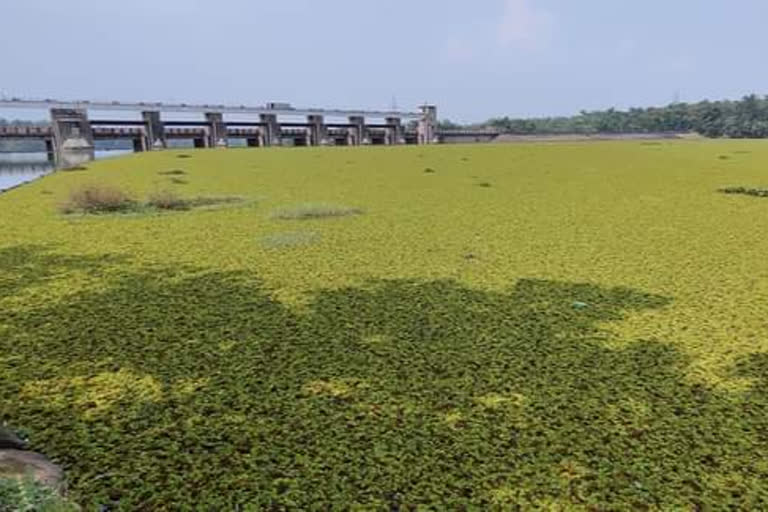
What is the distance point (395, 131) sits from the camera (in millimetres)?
37750

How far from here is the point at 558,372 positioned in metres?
1.71

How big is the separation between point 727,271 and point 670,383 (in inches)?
60.0

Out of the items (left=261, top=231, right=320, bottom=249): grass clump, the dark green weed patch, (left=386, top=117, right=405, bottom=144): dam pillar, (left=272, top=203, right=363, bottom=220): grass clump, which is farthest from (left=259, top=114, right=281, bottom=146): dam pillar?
the dark green weed patch

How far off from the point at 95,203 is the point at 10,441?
4.66 meters

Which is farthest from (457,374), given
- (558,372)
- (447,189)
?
(447,189)

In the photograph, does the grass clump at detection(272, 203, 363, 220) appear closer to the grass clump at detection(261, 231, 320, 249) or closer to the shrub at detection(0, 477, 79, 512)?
the grass clump at detection(261, 231, 320, 249)

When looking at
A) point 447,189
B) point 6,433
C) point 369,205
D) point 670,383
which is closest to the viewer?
point 6,433

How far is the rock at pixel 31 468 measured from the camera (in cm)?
115

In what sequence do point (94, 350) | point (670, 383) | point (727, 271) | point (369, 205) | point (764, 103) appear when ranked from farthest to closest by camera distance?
point (764, 103)
point (369, 205)
point (727, 271)
point (94, 350)
point (670, 383)

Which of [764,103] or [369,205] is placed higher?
[764,103]

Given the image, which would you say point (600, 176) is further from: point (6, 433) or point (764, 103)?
point (764, 103)

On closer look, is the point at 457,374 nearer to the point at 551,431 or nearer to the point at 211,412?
the point at 551,431

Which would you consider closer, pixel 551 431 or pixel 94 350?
pixel 551 431

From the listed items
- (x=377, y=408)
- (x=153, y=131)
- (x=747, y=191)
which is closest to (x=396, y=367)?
(x=377, y=408)
